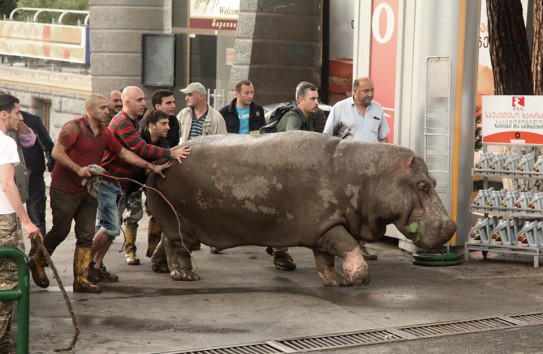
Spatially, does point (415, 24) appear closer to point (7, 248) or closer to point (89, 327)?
point (89, 327)

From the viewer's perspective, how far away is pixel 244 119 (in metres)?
12.4

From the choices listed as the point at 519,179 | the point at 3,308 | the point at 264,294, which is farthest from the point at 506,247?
the point at 3,308

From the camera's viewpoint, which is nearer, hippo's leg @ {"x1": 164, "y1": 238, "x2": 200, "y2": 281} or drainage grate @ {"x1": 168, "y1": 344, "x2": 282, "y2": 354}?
drainage grate @ {"x1": 168, "y1": 344, "x2": 282, "y2": 354}

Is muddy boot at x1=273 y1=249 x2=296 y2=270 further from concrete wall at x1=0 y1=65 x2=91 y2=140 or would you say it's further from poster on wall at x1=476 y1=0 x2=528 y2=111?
concrete wall at x1=0 y1=65 x2=91 y2=140

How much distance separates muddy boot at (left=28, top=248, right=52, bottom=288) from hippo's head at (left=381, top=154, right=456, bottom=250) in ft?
10.0

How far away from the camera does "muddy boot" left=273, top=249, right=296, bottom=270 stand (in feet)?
37.3

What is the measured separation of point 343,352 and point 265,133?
3.60m

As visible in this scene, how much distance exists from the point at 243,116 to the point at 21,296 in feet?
18.8

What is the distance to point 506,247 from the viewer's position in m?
11.6

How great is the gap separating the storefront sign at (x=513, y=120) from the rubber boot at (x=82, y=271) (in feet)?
14.4

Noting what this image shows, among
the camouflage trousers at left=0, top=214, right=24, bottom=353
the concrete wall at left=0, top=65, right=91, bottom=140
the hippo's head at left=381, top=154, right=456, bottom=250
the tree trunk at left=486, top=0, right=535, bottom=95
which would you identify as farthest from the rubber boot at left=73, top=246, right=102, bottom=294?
the concrete wall at left=0, top=65, right=91, bottom=140

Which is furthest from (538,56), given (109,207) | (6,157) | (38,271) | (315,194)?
(6,157)

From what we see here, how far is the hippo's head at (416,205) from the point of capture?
33.5ft

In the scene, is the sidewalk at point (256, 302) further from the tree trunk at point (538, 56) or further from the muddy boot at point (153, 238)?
the tree trunk at point (538, 56)
